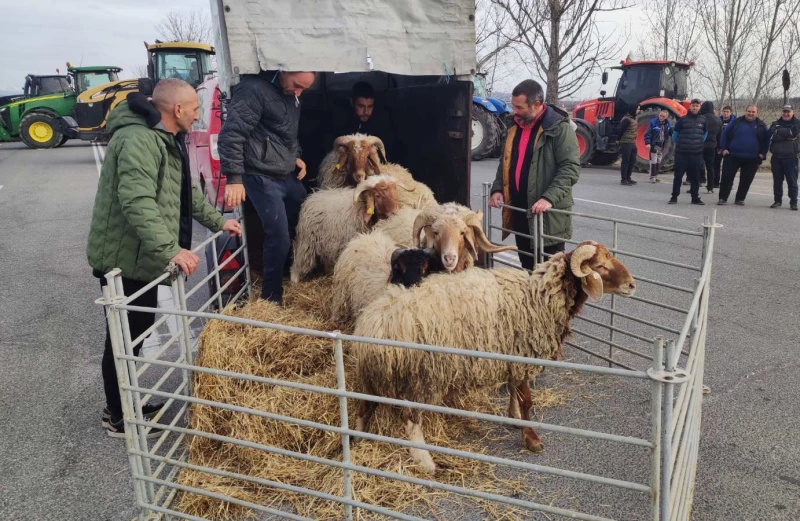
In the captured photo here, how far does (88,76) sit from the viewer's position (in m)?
25.0

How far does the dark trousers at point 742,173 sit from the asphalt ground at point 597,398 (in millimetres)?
3332

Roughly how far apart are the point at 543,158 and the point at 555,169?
131mm

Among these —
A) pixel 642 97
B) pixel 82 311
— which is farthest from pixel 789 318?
pixel 642 97

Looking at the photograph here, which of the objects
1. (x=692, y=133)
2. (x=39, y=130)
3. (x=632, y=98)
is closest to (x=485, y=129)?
(x=632, y=98)

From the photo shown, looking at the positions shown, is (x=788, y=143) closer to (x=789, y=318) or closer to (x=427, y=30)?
(x=789, y=318)

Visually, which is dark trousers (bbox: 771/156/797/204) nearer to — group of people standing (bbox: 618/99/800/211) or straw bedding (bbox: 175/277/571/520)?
group of people standing (bbox: 618/99/800/211)

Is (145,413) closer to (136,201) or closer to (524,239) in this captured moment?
(136,201)

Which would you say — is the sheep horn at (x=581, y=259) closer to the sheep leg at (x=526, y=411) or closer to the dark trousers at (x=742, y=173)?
the sheep leg at (x=526, y=411)

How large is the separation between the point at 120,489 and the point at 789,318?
5900 mm

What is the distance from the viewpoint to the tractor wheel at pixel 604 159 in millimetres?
20078

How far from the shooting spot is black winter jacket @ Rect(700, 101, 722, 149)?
13.8 m

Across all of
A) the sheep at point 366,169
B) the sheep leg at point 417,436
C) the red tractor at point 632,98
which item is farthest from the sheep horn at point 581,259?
the red tractor at point 632,98

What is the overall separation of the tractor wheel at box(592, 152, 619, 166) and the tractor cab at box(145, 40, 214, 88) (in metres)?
12.8

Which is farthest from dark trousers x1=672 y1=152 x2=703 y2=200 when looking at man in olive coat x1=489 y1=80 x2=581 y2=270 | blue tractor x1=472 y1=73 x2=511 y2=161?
man in olive coat x1=489 y1=80 x2=581 y2=270
